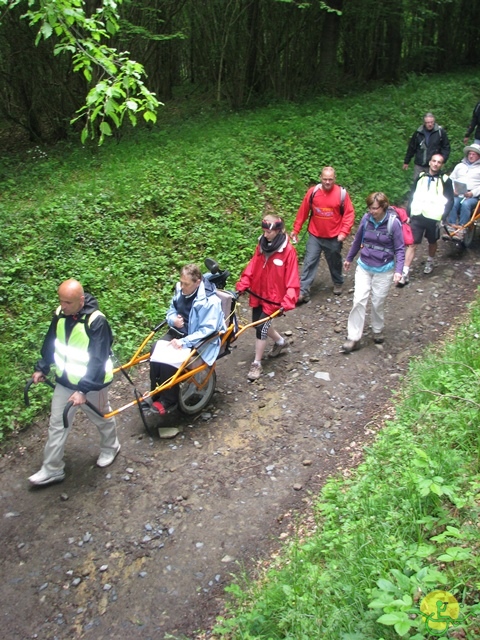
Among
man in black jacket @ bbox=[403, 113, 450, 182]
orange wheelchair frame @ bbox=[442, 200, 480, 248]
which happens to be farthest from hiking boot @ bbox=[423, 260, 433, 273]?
man in black jacket @ bbox=[403, 113, 450, 182]

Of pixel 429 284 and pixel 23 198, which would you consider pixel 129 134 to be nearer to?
pixel 23 198

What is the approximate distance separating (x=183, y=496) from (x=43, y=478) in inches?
54.8

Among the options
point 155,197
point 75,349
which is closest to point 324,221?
point 155,197

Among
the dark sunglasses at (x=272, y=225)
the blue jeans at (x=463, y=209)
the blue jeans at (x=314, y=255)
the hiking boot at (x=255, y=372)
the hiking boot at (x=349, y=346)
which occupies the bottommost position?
the hiking boot at (x=255, y=372)

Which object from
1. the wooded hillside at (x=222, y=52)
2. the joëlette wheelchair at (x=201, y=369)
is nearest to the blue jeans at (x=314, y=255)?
the joëlette wheelchair at (x=201, y=369)

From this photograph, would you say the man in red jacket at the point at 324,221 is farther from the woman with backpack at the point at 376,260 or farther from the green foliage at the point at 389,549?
the green foliage at the point at 389,549

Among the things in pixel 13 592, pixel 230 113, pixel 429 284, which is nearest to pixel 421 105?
pixel 230 113

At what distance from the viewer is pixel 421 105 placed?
1577 centimetres

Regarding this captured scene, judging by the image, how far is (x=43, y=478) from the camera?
17.2 ft

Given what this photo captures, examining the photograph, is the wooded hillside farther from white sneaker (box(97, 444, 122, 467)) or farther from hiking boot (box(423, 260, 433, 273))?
white sneaker (box(97, 444, 122, 467))

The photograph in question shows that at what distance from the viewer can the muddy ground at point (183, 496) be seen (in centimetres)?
418

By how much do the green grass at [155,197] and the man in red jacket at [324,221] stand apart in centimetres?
116

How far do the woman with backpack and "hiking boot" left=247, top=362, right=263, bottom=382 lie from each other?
4.14ft

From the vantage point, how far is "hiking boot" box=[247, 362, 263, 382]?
6.82 m
